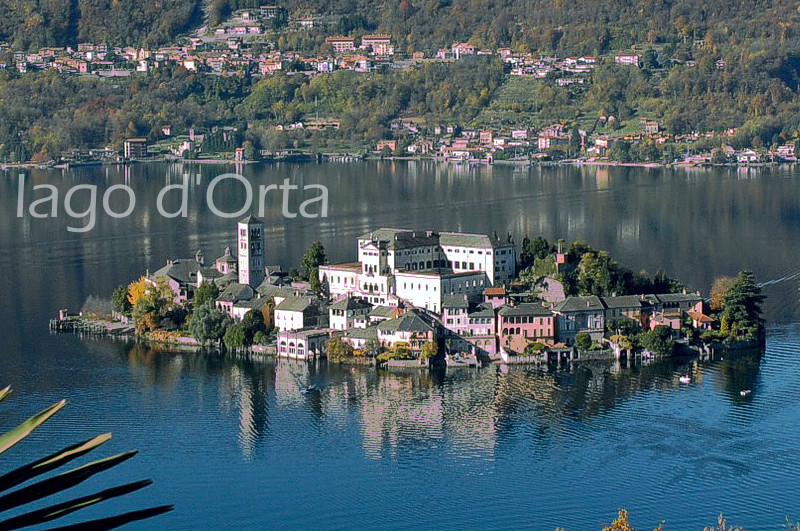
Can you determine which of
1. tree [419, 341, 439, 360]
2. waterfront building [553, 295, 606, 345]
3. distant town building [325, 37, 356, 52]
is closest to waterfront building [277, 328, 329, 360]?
tree [419, 341, 439, 360]

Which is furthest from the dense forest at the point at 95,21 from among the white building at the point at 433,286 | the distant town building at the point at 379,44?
the white building at the point at 433,286

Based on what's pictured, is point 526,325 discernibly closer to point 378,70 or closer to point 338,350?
point 338,350

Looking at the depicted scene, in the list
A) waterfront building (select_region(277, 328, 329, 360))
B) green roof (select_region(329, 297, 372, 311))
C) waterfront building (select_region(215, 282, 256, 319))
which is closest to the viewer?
waterfront building (select_region(277, 328, 329, 360))

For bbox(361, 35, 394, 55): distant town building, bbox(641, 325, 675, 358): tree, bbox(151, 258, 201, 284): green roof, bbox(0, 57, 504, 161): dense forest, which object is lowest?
bbox(641, 325, 675, 358): tree

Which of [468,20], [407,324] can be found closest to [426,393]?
[407,324]

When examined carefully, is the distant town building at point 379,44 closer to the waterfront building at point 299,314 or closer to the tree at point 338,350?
the waterfront building at point 299,314

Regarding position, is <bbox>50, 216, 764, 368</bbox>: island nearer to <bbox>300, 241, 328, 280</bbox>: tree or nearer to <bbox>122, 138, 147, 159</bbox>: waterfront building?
<bbox>300, 241, 328, 280</bbox>: tree

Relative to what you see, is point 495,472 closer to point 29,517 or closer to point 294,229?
point 29,517

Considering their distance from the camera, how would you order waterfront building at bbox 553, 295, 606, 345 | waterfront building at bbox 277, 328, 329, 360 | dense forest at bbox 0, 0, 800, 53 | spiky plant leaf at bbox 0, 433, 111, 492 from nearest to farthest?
1. spiky plant leaf at bbox 0, 433, 111, 492
2. waterfront building at bbox 277, 328, 329, 360
3. waterfront building at bbox 553, 295, 606, 345
4. dense forest at bbox 0, 0, 800, 53
